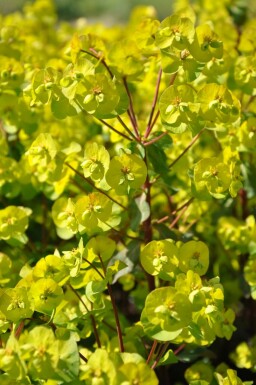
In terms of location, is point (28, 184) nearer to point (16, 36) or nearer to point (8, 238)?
point (8, 238)

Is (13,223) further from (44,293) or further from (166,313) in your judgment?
(166,313)

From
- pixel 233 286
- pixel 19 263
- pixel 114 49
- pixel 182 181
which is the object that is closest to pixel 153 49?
pixel 114 49

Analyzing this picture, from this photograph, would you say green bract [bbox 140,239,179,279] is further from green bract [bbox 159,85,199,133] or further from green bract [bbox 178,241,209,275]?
green bract [bbox 159,85,199,133]

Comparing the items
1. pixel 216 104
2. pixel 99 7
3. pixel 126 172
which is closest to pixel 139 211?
pixel 126 172

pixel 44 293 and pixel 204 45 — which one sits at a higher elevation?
pixel 204 45

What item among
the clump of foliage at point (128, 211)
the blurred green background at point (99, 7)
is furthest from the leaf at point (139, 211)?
the blurred green background at point (99, 7)

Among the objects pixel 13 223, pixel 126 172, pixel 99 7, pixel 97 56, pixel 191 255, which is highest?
pixel 97 56

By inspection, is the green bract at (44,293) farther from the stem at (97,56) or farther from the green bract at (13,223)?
the stem at (97,56)
